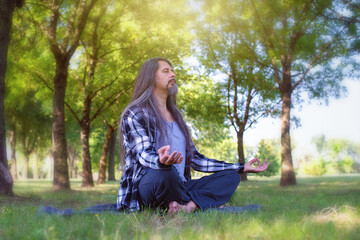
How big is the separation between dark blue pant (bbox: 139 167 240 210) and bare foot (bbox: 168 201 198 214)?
0.04 metres

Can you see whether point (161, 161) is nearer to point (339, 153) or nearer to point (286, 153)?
point (286, 153)

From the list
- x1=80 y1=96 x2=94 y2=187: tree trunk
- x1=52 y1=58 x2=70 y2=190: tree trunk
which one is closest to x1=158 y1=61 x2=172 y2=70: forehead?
x1=52 y1=58 x2=70 y2=190: tree trunk

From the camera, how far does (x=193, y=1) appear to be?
48.6 ft

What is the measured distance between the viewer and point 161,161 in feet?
10.6

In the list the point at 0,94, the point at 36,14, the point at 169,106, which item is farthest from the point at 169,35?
the point at 169,106

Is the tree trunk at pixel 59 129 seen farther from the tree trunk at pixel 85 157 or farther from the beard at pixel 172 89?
the beard at pixel 172 89

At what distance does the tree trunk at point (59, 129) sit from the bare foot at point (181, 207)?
8.61 metres

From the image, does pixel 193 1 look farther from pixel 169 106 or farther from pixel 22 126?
pixel 22 126

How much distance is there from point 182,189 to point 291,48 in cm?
1077

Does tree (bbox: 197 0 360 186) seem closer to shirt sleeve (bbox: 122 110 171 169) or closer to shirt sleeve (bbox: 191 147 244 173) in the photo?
shirt sleeve (bbox: 191 147 244 173)

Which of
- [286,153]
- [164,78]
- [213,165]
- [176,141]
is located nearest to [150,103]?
[164,78]

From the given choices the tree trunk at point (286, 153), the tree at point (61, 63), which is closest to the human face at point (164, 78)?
the tree at point (61, 63)

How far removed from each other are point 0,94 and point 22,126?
59.6 feet

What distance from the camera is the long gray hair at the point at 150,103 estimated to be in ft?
14.2
